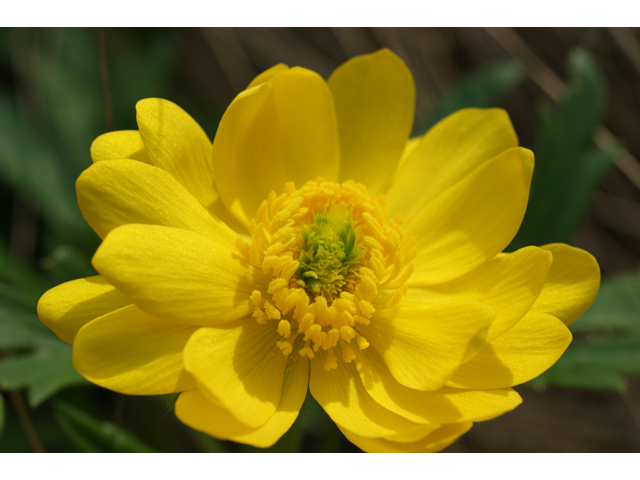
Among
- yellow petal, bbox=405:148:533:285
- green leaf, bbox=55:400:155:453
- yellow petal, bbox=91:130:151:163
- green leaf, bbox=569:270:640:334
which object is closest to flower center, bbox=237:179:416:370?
yellow petal, bbox=405:148:533:285

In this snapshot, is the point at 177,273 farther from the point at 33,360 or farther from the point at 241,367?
the point at 33,360

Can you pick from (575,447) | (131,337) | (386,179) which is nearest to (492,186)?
(386,179)

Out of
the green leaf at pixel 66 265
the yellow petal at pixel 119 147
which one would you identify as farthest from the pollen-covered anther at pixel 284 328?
the green leaf at pixel 66 265

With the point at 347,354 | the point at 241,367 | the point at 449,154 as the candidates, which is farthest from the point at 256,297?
the point at 449,154

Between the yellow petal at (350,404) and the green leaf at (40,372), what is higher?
the yellow petal at (350,404)

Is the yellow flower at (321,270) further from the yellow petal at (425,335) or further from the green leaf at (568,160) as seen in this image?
the green leaf at (568,160)

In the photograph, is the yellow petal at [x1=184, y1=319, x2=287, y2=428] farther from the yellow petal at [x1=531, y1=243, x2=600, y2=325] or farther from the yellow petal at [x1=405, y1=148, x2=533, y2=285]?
the yellow petal at [x1=531, y1=243, x2=600, y2=325]
